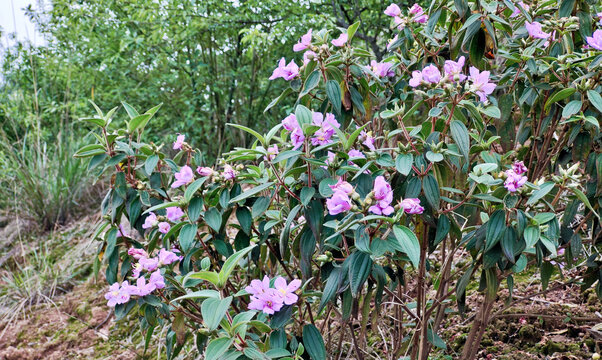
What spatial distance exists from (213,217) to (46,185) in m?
3.19

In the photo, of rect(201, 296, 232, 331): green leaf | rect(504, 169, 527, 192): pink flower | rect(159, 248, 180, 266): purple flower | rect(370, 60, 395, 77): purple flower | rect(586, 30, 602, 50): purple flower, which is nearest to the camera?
rect(201, 296, 232, 331): green leaf

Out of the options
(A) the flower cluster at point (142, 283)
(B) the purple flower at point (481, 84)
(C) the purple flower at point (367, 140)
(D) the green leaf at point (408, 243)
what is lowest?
(A) the flower cluster at point (142, 283)

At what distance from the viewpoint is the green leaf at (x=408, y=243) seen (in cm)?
93

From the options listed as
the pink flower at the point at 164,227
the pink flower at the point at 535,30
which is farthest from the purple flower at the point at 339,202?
the pink flower at the point at 535,30

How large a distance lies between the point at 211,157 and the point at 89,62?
148 cm

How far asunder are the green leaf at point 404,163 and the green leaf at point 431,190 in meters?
0.08

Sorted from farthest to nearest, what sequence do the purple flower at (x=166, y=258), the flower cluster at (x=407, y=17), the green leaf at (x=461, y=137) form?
the flower cluster at (x=407, y=17)
the purple flower at (x=166, y=258)
the green leaf at (x=461, y=137)

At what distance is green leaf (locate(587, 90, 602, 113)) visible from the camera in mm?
1185

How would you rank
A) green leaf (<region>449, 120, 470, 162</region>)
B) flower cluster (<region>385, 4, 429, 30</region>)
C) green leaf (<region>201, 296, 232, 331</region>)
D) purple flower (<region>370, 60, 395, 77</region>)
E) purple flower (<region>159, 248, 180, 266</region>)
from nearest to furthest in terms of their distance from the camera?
green leaf (<region>201, 296, 232, 331</region>), green leaf (<region>449, 120, 470, 162</region>), purple flower (<region>159, 248, 180, 266</region>), flower cluster (<region>385, 4, 429, 30</region>), purple flower (<region>370, 60, 395, 77</region>)

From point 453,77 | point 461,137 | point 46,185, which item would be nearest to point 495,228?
point 461,137

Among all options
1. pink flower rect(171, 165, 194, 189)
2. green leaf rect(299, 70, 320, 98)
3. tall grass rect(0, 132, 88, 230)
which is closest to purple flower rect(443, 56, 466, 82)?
green leaf rect(299, 70, 320, 98)

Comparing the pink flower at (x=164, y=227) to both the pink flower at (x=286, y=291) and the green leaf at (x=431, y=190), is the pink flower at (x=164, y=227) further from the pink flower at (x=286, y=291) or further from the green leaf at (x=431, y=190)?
the green leaf at (x=431, y=190)

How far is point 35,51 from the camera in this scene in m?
4.75

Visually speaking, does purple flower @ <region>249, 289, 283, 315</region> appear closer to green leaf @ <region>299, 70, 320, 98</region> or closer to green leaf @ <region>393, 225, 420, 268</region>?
green leaf @ <region>393, 225, 420, 268</region>
